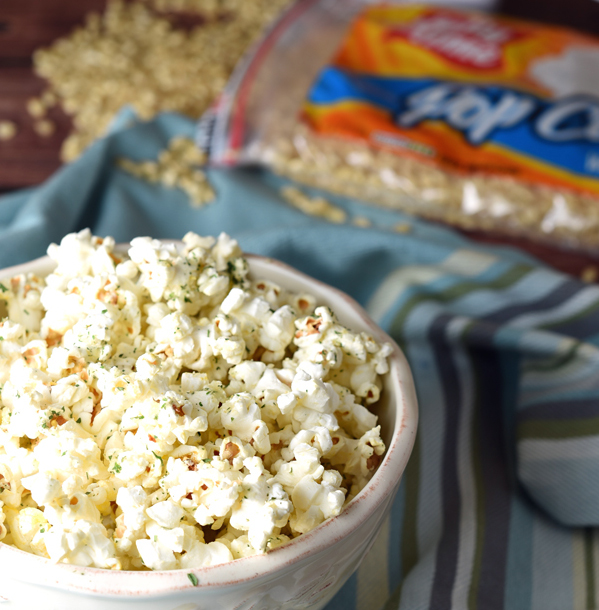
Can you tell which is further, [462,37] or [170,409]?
[462,37]

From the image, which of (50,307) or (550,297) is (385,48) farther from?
(50,307)

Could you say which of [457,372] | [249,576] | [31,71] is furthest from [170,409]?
[31,71]

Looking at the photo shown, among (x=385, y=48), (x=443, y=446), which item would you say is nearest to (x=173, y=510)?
(x=443, y=446)

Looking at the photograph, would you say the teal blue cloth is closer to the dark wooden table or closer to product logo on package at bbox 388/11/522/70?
the dark wooden table

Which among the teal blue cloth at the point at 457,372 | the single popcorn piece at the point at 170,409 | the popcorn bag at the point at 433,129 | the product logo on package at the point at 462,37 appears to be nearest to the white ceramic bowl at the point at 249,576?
the single popcorn piece at the point at 170,409

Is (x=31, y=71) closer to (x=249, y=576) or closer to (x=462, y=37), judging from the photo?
(x=462, y=37)

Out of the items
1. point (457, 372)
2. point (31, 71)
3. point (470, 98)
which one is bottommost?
point (457, 372)
